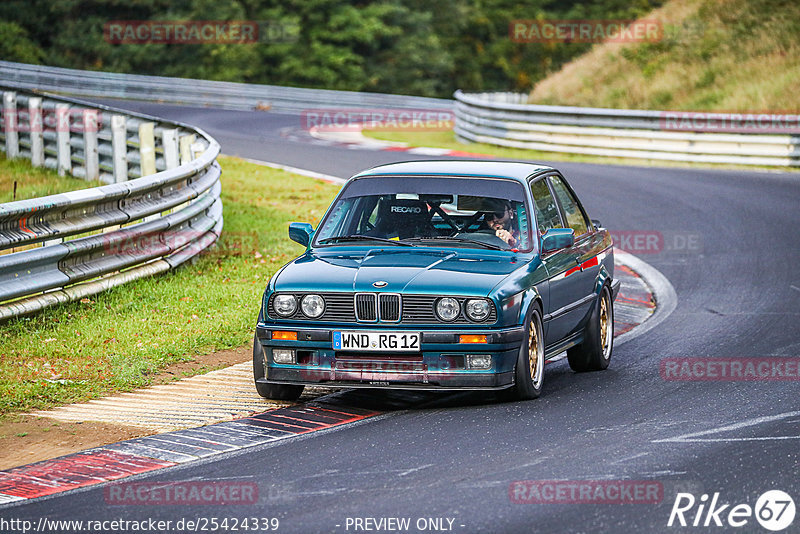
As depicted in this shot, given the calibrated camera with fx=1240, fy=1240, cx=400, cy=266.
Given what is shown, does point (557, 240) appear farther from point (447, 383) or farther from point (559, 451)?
point (559, 451)

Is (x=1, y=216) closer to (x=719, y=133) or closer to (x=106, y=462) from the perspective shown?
(x=106, y=462)

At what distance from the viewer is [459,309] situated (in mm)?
7750

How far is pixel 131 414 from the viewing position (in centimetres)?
786

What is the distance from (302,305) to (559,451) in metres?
2.02

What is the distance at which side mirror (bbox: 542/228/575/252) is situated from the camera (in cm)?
860

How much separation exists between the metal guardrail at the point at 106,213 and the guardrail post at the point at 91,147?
1 centimetres

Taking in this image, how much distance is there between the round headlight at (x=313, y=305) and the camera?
7880 millimetres

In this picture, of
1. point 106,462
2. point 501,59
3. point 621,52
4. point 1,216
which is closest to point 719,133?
point 621,52

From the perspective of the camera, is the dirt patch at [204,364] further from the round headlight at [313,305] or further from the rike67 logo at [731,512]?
the rike67 logo at [731,512]

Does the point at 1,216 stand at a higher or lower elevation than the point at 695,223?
higher

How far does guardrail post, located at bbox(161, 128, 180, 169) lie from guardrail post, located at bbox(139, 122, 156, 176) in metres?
0.35

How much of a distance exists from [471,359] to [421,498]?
1.91 meters

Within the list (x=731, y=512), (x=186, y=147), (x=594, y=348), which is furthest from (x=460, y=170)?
(x=186, y=147)

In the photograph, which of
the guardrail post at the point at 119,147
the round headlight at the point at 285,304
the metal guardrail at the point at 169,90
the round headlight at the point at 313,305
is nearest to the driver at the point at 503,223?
the round headlight at the point at 313,305
